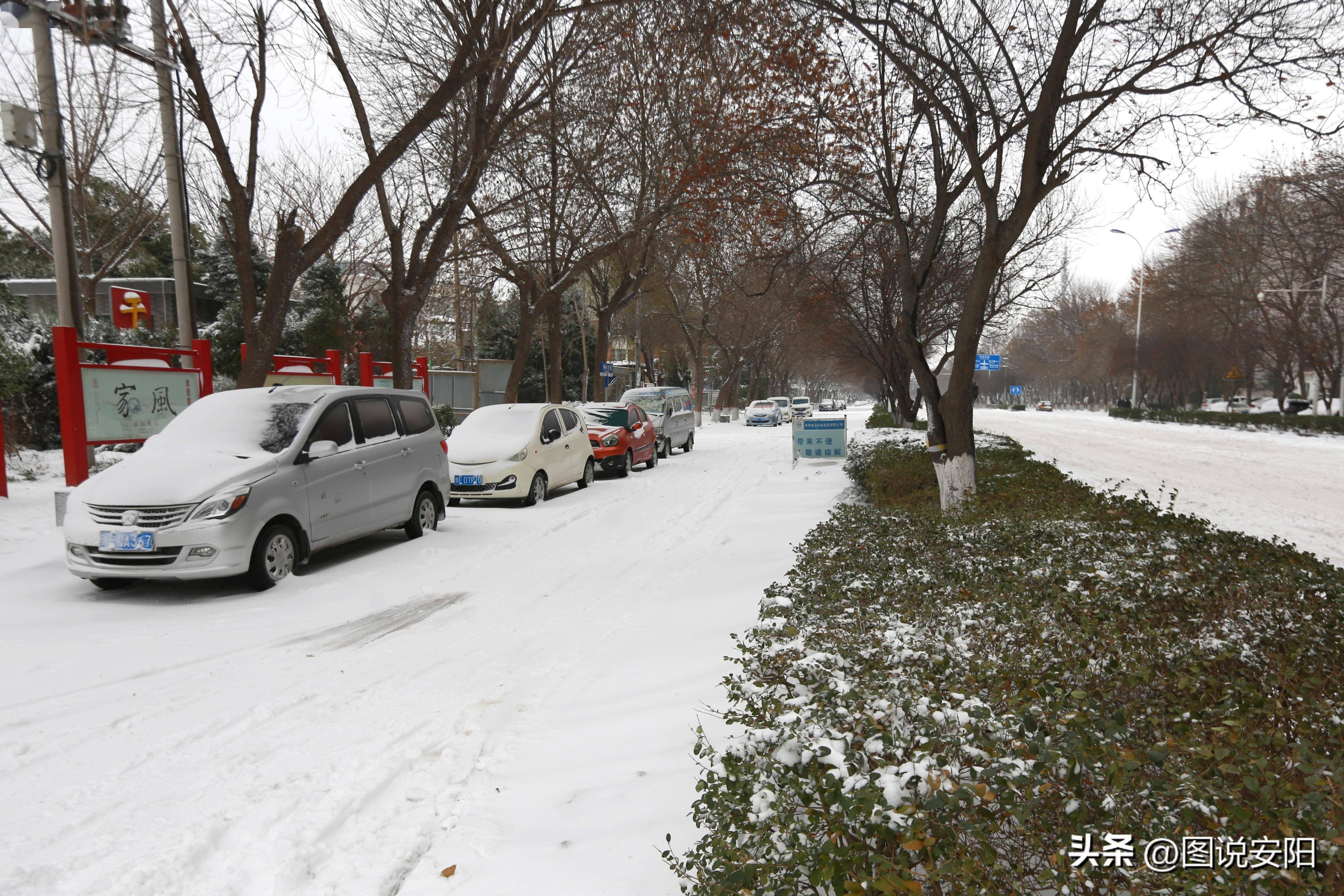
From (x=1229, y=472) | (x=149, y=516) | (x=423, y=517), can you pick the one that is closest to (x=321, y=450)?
(x=149, y=516)

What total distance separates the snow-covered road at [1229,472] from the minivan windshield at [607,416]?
9.16 meters

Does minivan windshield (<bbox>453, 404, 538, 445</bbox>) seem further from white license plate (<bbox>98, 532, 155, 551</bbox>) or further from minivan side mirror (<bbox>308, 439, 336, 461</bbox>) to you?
white license plate (<bbox>98, 532, 155, 551</bbox>)

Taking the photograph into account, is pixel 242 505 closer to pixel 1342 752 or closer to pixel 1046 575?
pixel 1046 575

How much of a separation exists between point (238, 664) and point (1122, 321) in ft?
235

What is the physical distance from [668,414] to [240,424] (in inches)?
654

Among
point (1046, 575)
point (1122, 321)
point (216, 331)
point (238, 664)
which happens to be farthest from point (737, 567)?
point (1122, 321)

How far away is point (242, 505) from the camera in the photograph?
288 inches

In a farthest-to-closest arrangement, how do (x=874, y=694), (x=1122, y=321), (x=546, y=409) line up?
(x=1122, y=321), (x=546, y=409), (x=874, y=694)

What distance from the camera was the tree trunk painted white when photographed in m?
9.97

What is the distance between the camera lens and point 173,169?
10.7m

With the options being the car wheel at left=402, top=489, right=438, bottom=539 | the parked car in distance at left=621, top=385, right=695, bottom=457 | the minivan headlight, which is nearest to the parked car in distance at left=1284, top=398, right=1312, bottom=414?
the parked car in distance at left=621, top=385, right=695, bottom=457

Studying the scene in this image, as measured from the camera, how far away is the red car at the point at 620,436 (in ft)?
59.4

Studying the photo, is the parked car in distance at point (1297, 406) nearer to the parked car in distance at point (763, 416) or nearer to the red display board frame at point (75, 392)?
the parked car in distance at point (763, 416)

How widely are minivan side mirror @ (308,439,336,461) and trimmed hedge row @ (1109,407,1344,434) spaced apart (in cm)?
3732
